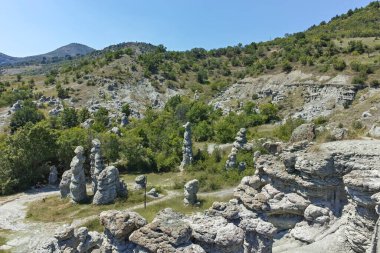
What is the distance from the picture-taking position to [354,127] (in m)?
31.7

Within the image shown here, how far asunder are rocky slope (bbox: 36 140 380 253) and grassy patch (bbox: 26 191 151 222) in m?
15.9

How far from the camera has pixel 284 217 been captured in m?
22.2

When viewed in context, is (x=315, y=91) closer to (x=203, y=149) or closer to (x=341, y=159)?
(x=203, y=149)

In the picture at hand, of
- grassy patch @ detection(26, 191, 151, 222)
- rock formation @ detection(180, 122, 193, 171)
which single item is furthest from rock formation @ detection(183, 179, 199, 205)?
rock formation @ detection(180, 122, 193, 171)

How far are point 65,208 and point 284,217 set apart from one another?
2205cm

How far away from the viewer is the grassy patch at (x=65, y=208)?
33656mm

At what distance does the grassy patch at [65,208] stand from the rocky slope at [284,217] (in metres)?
15.9

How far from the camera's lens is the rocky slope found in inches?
491

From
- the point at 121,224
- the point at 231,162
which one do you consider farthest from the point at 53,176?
the point at 121,224

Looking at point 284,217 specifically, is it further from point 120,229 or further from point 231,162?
point 231,162

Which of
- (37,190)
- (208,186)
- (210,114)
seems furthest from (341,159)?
(210,114)

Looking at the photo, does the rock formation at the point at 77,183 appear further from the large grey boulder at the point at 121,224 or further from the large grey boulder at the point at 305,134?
the large grey boulder at the point at 121,224

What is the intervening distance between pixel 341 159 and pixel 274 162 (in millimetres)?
4727

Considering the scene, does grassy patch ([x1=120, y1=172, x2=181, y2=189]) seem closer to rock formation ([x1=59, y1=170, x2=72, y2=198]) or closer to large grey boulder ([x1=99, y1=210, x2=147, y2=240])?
rock formation ([x1=59, y1=170, x2=72, y2=198])
